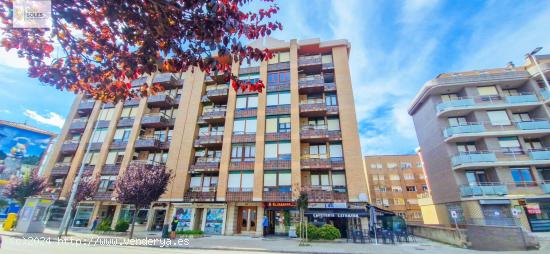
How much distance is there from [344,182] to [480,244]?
980 cm

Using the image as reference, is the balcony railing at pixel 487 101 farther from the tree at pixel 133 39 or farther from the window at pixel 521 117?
the tree at pixel 133 39

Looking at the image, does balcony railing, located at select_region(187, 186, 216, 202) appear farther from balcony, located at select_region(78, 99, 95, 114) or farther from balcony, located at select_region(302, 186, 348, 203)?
balcony, located at select_region(78, 99, 95, 114)

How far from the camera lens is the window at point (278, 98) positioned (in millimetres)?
25080

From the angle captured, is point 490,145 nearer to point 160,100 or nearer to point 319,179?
point 319,179

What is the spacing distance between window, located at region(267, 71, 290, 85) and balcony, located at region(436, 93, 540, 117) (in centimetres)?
1646

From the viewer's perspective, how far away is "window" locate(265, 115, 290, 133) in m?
23.8

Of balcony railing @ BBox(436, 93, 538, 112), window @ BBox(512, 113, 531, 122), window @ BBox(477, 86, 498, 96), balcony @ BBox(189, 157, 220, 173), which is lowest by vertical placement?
balcony @ BBox(189, 157, 220, 173)

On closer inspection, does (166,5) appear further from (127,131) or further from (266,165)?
(127,131)

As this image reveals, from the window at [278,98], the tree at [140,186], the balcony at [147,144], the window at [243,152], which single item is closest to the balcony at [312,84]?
the window at [278,98]

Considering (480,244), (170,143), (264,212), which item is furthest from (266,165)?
(480,244)

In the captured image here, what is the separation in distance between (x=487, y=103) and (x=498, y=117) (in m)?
1.70

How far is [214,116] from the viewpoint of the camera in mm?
25641

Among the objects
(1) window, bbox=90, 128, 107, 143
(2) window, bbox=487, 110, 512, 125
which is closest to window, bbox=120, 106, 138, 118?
(1) window, bbox=90, 128, 107, 143

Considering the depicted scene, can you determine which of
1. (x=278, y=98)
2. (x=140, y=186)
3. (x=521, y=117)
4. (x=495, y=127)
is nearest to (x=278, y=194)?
(x=278, y=98)
